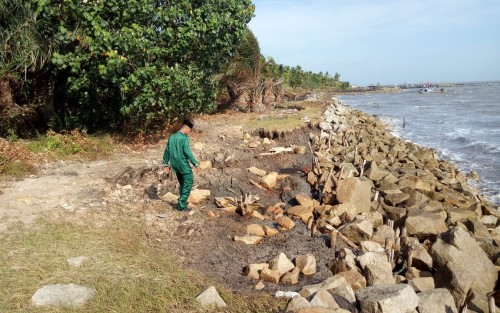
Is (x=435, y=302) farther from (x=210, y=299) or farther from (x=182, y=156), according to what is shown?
(x=182, y=156)

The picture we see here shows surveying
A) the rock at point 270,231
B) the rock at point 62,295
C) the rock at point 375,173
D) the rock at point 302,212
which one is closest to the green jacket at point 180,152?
the rock at point 270,231

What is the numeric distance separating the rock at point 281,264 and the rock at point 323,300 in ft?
2.93

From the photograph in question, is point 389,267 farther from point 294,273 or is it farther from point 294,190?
point 294,190

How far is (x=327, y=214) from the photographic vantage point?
7645 millimetres

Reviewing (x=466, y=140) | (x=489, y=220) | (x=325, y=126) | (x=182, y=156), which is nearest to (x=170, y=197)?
(x=182, y=156)

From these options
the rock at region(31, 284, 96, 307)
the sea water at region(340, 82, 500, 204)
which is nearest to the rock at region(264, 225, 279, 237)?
the rock at region(31, 284, 96, 307)

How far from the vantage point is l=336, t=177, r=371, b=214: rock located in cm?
793

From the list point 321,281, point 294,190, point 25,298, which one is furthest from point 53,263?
point 294,190

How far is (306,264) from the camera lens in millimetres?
5488

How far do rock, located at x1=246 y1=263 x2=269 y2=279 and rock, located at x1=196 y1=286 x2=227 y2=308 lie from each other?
2.80 ft

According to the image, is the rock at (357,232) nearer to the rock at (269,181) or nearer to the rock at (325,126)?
the rock at (269,181)

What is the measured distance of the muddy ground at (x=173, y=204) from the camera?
5848 millimetres

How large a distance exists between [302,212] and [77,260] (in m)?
4.18

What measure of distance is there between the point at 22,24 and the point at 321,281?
989 centimetres
